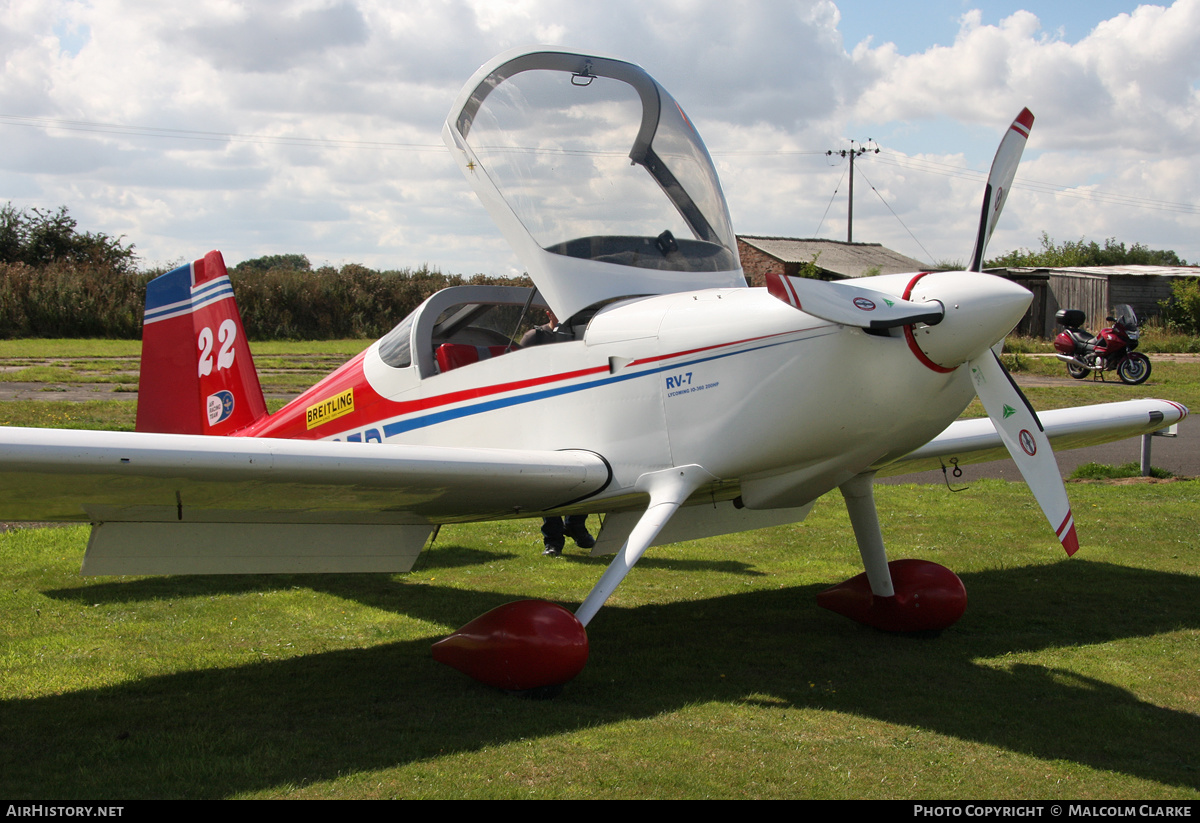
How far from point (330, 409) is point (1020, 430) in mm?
4224

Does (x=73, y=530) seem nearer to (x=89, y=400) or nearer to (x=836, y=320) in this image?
(x=836, y=320)

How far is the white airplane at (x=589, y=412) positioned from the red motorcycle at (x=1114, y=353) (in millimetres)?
17334

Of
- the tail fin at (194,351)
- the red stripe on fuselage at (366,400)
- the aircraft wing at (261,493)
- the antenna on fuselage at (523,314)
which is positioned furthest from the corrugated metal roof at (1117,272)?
the aircraft wing at (261,493)

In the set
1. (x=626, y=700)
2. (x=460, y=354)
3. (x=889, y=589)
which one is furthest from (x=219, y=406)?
(x=889, y=589)

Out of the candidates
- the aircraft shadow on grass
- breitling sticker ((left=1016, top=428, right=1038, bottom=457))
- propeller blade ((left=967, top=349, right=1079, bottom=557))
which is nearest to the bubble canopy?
propeller blade ((left=967, top=349, right=1079, bottom=557))

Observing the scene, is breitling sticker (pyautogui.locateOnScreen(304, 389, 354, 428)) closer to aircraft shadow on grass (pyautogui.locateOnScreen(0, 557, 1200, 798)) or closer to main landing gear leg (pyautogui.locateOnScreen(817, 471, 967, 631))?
aircraft shadow on grass (pyautogui.locateOnScreen(0, 557, 1200, 798))

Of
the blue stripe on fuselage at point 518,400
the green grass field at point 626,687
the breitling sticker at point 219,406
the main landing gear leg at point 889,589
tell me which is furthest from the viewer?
the breitling sticker at point 219,406

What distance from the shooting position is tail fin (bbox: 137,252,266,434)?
6.66 metres

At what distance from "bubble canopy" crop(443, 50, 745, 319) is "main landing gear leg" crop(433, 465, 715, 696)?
4.04 feet

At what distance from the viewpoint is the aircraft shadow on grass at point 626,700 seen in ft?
12.1

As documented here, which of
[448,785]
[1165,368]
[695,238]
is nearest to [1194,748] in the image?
[448,785]

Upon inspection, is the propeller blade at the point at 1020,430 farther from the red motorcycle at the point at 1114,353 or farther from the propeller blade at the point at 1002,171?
the red motorcycle at the point at 1114,353

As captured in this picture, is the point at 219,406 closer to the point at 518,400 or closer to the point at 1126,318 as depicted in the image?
the point at 518,400

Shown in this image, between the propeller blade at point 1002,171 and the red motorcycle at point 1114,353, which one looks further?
the red motorcycle at point 1114,353
